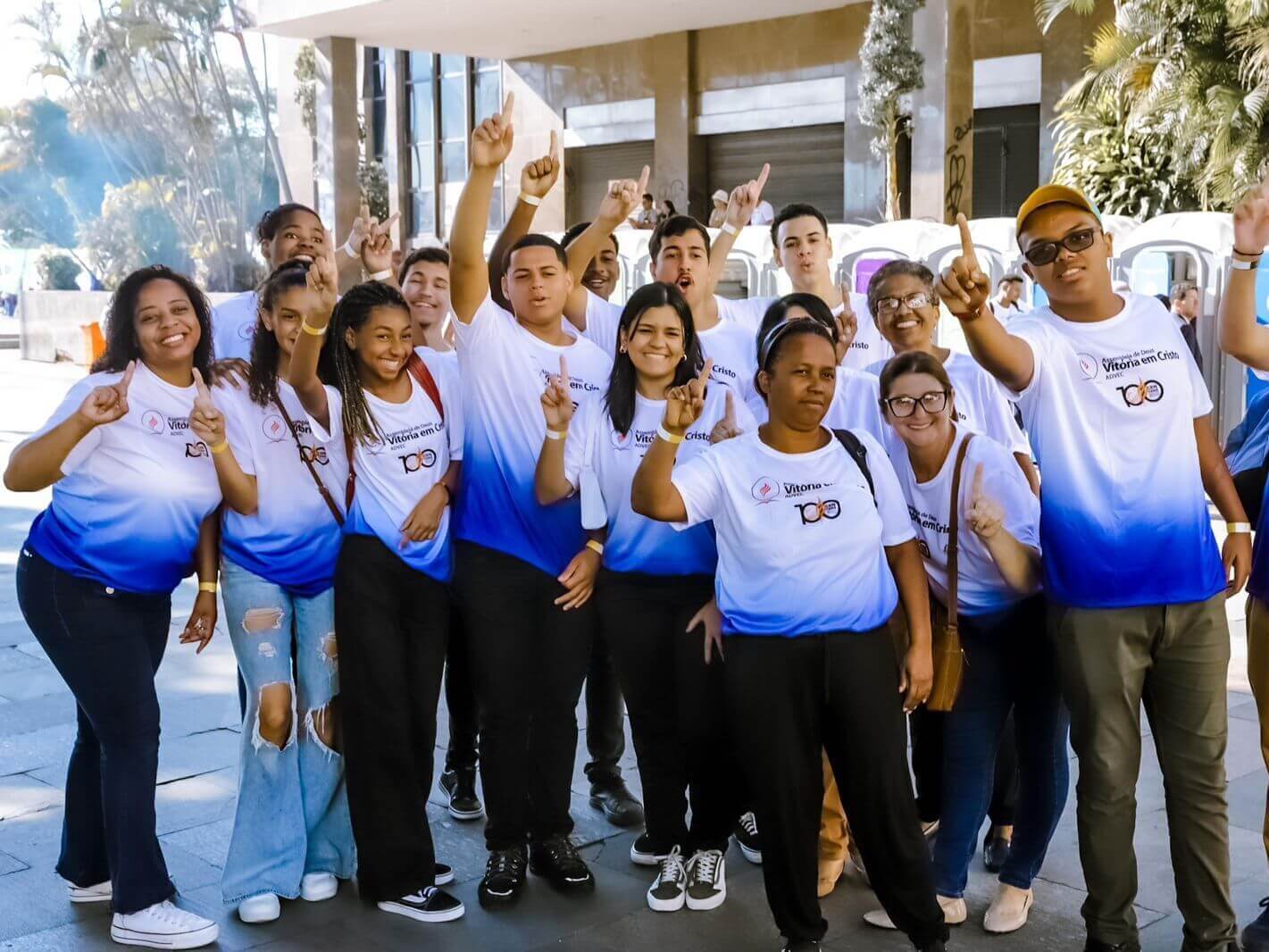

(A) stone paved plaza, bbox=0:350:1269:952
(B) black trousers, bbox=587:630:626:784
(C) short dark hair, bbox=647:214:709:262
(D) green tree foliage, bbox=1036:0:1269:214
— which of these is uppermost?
(D) green tree foliage, bbox=1036:0:1269:214

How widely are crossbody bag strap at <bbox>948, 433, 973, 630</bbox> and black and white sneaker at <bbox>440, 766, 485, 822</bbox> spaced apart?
2.06 m

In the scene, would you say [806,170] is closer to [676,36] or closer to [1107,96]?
[676,36]

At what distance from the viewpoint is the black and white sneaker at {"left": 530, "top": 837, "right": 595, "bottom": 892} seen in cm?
436

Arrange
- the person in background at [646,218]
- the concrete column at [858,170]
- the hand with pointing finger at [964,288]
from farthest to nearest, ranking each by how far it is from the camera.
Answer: the concrete column at [858,170], the person in background at [646,218], the hand with pointing finger at [964,288]

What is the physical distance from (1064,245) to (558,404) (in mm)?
1449

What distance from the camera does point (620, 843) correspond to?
482 centimetres

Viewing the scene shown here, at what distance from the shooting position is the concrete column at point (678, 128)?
85.7 feet

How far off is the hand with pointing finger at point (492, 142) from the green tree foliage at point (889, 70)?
15.6 m

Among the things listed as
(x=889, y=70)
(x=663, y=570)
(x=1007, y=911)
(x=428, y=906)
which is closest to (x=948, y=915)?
(x=1007, y=911)

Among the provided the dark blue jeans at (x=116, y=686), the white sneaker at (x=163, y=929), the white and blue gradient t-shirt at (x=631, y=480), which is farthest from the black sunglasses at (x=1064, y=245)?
the white sneaker at (x=163, y=929)

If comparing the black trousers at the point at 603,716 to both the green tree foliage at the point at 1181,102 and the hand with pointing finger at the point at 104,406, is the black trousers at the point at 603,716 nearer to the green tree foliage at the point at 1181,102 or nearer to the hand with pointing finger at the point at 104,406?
the hand with pointing finger at the point at 104,406

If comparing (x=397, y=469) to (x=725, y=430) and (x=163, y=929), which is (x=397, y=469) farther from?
(x=163, y=929)

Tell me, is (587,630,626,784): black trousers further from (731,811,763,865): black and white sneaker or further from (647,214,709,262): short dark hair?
(647,214,709,262): short dark hair

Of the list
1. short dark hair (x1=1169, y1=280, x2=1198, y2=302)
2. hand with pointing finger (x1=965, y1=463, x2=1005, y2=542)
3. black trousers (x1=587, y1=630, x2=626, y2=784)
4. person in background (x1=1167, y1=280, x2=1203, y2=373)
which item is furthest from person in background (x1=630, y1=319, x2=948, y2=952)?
short dark hair (x1=1169, y1=280, x2=1198, y2=302)
